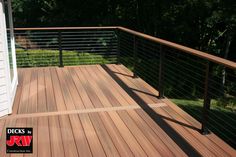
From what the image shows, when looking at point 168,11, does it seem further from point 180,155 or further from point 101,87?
point 180,155

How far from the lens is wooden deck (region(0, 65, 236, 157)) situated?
3.50 m

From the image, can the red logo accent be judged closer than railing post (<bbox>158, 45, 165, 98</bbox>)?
Yes

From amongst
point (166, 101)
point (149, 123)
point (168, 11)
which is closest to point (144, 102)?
point (166, 101)

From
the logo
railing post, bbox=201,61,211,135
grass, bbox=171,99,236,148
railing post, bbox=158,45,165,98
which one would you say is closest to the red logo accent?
the logo

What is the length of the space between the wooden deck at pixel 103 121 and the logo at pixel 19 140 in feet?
0.54

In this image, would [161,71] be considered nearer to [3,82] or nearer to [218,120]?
[3,82]

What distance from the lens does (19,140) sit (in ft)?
10.3

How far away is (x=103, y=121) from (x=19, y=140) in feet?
4.37

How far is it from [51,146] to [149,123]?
129cm

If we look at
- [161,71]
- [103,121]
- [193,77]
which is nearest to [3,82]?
[103,121]

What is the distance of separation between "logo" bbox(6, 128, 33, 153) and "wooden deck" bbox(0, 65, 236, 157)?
16 cm

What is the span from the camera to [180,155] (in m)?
3.38

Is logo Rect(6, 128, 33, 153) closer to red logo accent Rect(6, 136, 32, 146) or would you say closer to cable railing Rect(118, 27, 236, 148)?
red logo accent Rect(6, 136, 32, 146)

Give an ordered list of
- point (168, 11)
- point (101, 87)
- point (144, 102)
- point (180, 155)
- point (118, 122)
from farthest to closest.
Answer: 1. point (168, 11)
2. point (101, 87)
3. point (144, 102)
4. point (118, 122)
5. point (180, 155)
